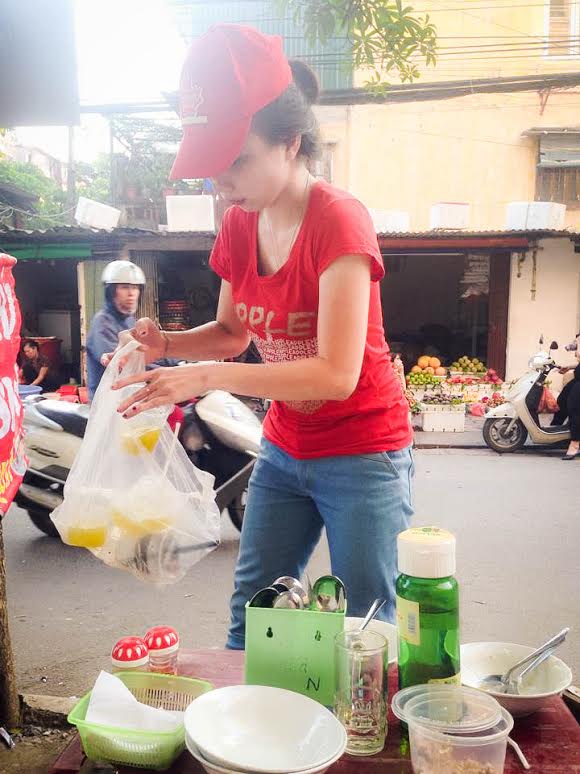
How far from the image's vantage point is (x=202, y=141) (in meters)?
1.45

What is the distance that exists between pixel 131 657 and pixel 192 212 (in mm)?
11160


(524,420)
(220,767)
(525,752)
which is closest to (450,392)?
(524,420)

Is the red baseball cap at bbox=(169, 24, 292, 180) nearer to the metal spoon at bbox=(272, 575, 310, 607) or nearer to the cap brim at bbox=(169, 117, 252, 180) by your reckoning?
the cap brim at bbox=(169, 117, 252, 180)

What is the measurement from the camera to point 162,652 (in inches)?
57.4

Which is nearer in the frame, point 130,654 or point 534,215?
point 130,654

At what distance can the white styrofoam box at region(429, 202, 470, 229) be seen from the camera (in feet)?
39.4

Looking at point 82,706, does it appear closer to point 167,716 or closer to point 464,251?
point 167,716

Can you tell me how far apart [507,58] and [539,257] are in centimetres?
453

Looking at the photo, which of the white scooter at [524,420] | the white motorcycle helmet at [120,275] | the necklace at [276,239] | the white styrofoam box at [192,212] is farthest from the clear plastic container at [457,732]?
the white styrofoam box at [192,212]

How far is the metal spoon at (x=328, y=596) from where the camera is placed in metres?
1.32

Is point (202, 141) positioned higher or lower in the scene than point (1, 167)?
lower

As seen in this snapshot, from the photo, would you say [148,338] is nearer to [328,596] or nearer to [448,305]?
[328,596]

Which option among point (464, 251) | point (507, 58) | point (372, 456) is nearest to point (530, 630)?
point (372, 456)

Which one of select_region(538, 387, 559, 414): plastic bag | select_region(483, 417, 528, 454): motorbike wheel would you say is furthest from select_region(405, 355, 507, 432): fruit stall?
select_region(483, 417, 528, 454): motorbike wheel
